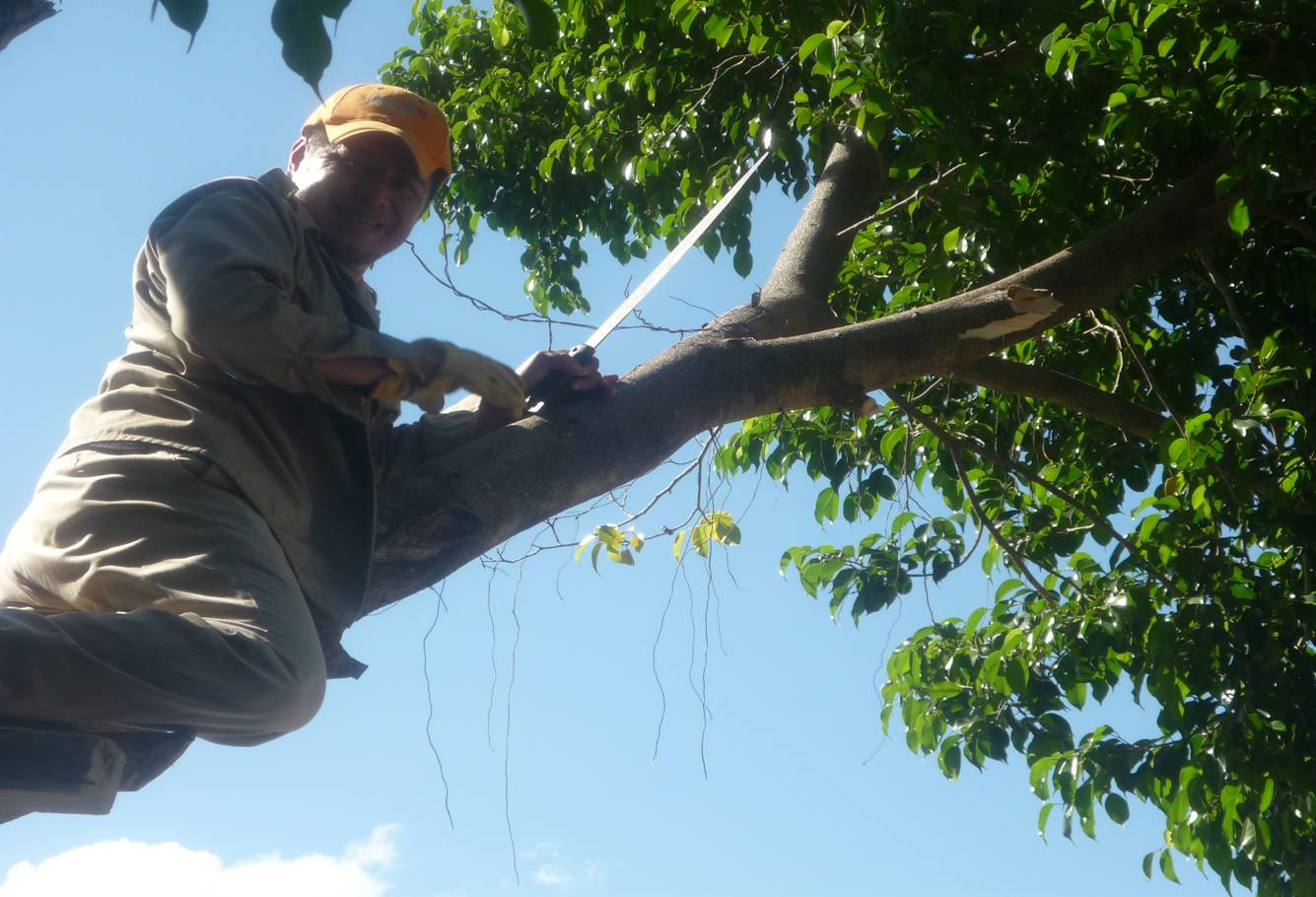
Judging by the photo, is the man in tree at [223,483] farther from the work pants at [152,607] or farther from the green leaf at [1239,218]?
the green leaf at [1239,218]

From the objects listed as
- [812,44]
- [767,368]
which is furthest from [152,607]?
[812,44]

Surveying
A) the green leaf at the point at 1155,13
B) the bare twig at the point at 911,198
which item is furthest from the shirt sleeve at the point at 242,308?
the green leaf at the point at 1155,13

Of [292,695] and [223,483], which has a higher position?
[223,483]

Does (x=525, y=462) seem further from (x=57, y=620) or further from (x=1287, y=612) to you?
(x=1287, y=612)

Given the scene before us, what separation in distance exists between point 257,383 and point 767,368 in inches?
42.4

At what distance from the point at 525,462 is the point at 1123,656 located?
104 inches

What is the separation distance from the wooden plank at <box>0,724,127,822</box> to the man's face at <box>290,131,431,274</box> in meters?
1.03

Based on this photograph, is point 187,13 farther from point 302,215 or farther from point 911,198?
point 911,198

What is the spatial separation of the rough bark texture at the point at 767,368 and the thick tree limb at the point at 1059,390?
22.2 inches

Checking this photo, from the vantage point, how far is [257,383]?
195 centimetres

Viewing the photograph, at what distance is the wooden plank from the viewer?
1.55 m

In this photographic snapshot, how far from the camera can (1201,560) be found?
3816 mm

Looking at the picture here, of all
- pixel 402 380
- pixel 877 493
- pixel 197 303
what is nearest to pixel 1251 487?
pixel 877 493

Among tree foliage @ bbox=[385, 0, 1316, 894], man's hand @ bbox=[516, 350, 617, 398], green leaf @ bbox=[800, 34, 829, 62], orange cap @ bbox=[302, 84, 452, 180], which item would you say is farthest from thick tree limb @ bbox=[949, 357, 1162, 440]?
orange cap @ bbox=[302, 84, 452, 180]
